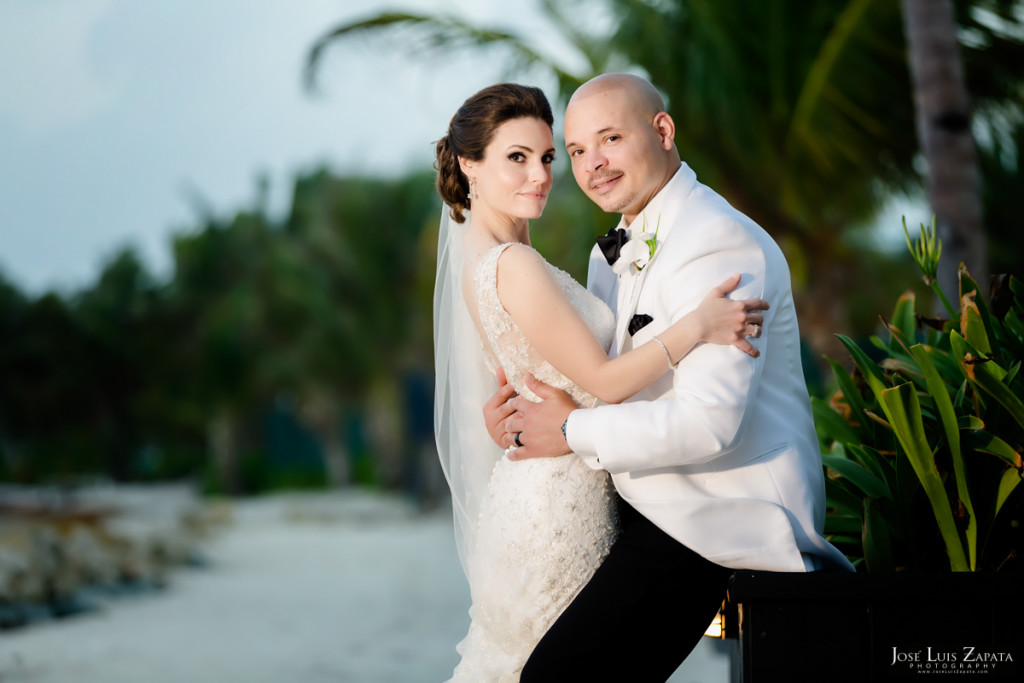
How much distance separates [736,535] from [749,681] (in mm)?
331

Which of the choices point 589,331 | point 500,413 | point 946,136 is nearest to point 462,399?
point 500,413

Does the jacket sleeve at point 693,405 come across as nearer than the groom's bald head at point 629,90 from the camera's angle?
Yes

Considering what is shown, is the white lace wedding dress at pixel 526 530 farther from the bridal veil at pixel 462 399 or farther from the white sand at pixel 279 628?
the white sand at pixel 279 628

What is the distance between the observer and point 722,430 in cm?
217

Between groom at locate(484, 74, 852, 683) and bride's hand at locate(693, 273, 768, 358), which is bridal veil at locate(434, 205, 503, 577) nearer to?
groom at locate(484, 74, 852, 683)

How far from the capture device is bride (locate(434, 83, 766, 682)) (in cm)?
248

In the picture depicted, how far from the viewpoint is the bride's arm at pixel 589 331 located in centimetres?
222

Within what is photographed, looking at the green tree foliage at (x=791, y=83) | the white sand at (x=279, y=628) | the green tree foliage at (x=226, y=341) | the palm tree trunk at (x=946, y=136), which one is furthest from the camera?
the green tree foliage at (x=226, y=341)

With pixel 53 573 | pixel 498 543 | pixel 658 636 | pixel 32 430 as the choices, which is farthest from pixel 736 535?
pixel 32 430

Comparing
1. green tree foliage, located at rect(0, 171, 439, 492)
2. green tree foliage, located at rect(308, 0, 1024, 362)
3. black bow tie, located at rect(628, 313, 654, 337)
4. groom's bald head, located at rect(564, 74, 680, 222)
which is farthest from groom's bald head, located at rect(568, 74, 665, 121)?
green tree foliage, located at rect(0, 171, 439, 492)

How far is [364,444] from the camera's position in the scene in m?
39.1

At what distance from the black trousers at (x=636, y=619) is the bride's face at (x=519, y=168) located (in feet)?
3.36

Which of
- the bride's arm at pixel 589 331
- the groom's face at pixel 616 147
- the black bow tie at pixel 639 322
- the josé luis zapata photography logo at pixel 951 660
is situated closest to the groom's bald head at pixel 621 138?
the groom's face at pixel 616 147

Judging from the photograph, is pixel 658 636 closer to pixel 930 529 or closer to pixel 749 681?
pixel 749 681
